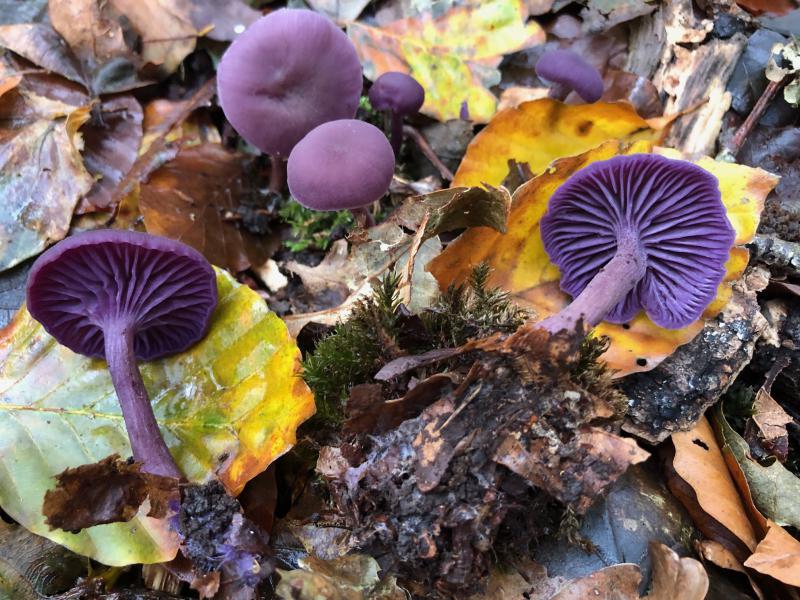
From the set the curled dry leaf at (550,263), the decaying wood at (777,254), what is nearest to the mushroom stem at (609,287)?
the curled dry leaf at (550,263)

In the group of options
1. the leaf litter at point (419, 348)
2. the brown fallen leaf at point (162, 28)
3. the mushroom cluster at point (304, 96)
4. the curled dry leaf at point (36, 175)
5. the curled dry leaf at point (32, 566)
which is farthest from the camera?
the brown fallen leaf at point (162, 28)

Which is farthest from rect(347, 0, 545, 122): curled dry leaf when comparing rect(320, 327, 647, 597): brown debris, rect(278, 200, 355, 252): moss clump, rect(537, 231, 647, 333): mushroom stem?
rect(320, 327, 647, 597): brown debris

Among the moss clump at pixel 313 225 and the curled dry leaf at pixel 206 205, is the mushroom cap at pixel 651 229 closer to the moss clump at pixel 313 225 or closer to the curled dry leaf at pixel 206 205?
the moss clump at pixel 313 225

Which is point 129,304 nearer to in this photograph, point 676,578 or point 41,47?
point 41,47

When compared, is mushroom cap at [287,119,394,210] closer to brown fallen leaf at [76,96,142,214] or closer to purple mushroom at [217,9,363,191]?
purple mushroom at [217,9,363,191]

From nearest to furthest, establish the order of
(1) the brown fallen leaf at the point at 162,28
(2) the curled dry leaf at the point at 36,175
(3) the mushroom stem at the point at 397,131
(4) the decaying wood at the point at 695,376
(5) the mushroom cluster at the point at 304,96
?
(4) the decaying wood at the point at 695,376, (5) the mushroom cluster at the point at 304,96, (2) the curled dry leaf at the point at 36,175, (3) the mushroom stem at the point at 397,131, (1) the brown fallen leaf at the point at 162,28

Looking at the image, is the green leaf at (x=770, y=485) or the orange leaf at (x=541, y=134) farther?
the orange leaf at (x=541, y=134)

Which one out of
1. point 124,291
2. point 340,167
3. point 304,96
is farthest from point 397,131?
point 124,291
